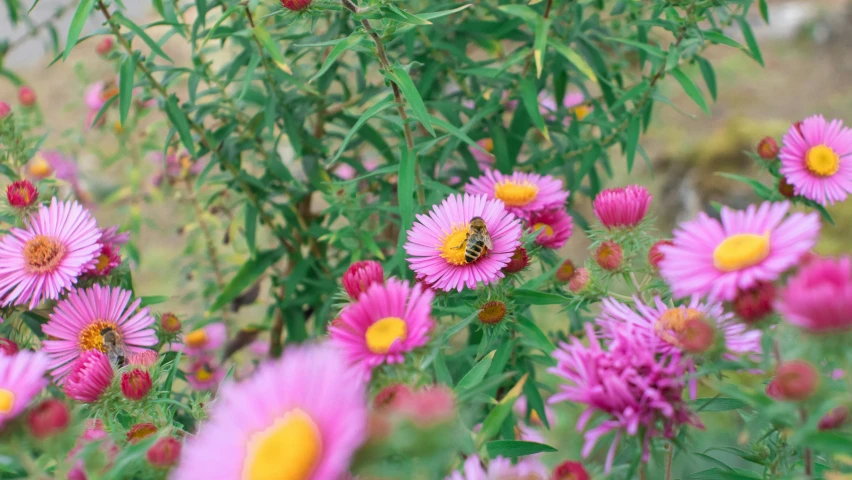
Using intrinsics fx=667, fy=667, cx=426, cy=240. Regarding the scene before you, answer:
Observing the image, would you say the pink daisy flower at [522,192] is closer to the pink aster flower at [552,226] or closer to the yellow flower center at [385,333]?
the pink aster flower at [552,226]

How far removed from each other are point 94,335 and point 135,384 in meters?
0.21

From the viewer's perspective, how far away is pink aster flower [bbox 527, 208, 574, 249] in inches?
38.9

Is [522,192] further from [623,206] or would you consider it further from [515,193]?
[623,206]

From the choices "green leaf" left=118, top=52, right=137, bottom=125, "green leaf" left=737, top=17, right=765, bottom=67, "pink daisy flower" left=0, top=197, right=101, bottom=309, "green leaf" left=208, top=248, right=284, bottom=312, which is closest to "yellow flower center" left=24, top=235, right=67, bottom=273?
"pink daisy flower" left=0, top=197, right=101, bottom=309

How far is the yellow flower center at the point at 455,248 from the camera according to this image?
87 cm

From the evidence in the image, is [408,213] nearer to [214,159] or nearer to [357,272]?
[357,272]

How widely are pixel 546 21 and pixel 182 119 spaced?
2.20 feet

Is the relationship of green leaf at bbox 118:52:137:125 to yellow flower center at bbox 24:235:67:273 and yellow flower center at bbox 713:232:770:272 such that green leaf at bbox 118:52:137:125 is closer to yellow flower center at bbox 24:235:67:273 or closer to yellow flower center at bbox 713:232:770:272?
yellow flower center at bbox 24:235:67:273

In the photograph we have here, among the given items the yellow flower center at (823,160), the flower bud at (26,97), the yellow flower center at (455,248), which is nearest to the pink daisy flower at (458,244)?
the yellow flower center at (455,248)

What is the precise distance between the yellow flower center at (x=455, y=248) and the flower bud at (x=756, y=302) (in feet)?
1.17

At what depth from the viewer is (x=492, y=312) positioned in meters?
0.86

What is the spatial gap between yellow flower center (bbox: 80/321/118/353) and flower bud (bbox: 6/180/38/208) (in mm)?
250

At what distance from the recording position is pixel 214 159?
133cm

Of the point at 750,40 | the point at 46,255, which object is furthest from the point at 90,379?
the point at 750,40
